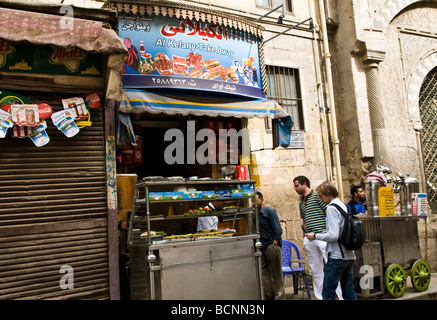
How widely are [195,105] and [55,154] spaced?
230cm

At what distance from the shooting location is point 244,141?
27.2 feet

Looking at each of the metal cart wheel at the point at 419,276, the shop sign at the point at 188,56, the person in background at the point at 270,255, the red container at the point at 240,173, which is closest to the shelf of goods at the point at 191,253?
the person in background at the point at 270,255

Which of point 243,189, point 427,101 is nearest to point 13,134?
point 243,189

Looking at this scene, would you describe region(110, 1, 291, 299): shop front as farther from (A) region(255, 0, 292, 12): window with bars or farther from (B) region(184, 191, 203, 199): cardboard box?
(A) region(255, 0, 292, 12): window with bars

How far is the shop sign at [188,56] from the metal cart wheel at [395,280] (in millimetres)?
3738

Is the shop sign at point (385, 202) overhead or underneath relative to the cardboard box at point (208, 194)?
underneath

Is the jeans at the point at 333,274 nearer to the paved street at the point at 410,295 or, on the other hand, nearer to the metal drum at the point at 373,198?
the paved street at the point at 410,295

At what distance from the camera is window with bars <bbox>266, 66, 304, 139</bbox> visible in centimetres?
938

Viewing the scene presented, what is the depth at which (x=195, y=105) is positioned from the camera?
6.80 metres

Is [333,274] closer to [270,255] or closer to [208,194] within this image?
[270,255]

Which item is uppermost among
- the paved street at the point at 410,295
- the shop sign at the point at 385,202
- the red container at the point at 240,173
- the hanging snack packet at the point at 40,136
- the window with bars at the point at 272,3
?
the window with bars at the point at 272,3

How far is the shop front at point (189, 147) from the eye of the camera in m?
5.56

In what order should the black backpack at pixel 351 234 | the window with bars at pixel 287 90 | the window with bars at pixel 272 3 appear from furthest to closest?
the window with bars at pixel 272 3 < the window with bars at pixel 287 90 < the black backpack at pixel 351 234

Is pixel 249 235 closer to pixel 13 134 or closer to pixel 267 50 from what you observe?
pixel 13 134
